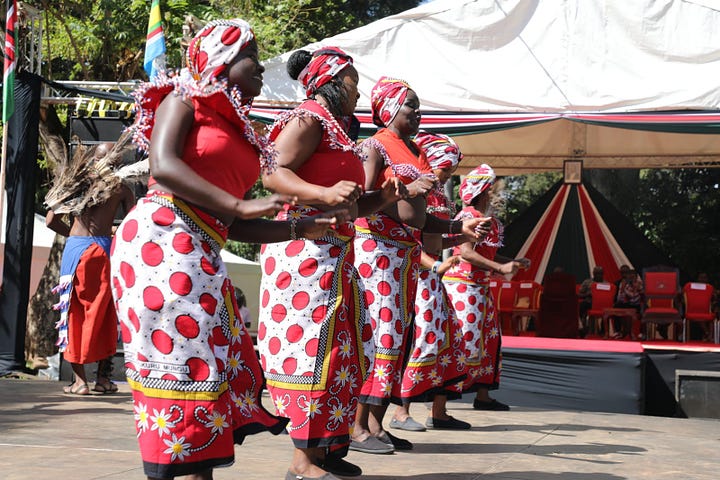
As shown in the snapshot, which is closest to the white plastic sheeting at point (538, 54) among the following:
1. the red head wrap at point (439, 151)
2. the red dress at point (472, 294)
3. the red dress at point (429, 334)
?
the red dress at point (472, 294)

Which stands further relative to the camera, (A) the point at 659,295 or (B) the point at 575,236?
(B) the point at 575,236

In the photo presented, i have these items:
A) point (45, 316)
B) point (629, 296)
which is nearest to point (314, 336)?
point (45, 316)

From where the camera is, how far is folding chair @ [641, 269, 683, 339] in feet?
44.8

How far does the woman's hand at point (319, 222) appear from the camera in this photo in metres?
2.99

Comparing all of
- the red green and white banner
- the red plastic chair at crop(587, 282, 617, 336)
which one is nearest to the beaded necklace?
the red green and white banner

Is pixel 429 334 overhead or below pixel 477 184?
below

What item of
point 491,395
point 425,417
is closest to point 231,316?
point 425,417

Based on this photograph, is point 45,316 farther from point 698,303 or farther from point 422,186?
point 698,303

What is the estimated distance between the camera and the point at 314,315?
375cm

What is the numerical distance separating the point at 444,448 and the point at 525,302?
9.38 metres

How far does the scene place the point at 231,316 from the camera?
296cm

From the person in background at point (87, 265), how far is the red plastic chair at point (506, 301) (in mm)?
8011

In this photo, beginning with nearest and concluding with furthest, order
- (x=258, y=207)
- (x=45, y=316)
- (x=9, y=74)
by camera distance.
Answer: (x=258, y=207) < (x=9, y=74) < (x=45, y=316)

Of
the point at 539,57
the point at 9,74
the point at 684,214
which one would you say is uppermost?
the point at 684,214
